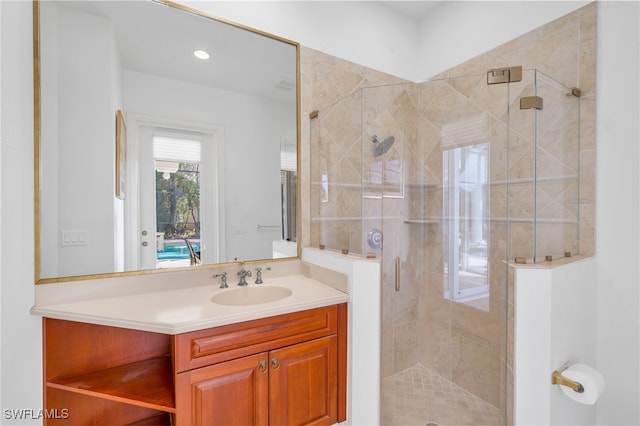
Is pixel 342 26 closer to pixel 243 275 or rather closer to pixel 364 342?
pixel 243 275

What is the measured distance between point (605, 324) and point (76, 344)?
2660mm

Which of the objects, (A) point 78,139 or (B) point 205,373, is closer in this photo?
(B) point 205,373

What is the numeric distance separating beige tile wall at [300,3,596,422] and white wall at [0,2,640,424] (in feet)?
0.25

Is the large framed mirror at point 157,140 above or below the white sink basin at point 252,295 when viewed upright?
above

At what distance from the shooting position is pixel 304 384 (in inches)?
56.3

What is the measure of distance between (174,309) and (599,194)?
2229 mm

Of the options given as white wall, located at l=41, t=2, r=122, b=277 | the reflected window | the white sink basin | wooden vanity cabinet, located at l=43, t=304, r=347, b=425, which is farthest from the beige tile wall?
white wall, located at l=41, t=2, r=122, b=277

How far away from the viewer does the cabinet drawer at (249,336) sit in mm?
1175

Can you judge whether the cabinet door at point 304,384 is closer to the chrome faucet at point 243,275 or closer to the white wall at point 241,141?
the chrome faucet at point 243,275

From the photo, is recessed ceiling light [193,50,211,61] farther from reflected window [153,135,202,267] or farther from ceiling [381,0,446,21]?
ceiling [381,0,446,21]

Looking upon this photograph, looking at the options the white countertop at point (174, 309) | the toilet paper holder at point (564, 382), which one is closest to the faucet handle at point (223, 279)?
the white countertop at point (174, 309)

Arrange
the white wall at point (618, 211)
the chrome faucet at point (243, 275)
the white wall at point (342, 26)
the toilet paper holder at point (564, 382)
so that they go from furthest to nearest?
the white wall at point (342, 26)
the chrome faucet at point (243, 275)
the white wall at point (618, 211)
the toilet paper holder at point (564, 382)

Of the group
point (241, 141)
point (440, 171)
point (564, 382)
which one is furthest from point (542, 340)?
point (241, 141)

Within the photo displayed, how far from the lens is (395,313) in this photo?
2018 mm
